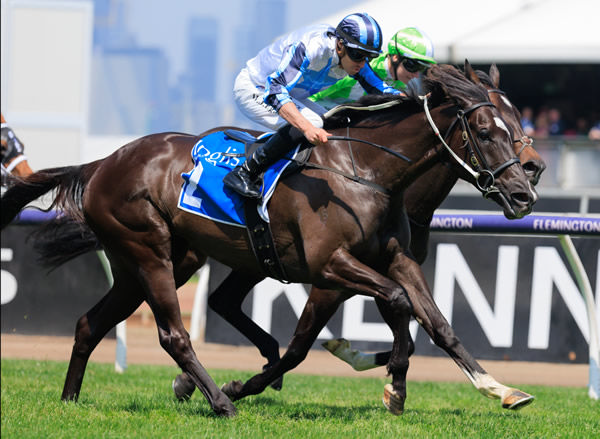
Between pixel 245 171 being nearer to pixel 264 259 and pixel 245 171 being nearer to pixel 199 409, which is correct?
pixel 264 259

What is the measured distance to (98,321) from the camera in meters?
5.51

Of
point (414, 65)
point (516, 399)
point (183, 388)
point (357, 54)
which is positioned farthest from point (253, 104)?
point (516, 399)

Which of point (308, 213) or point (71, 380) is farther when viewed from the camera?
point (71, 380)

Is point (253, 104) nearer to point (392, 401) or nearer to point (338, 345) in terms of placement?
point (338, 345)

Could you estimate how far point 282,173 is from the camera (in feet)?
16.0

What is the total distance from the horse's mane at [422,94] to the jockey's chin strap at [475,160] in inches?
3.5

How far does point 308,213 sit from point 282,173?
29cm

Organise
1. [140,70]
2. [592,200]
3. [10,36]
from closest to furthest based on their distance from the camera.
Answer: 1. [592,200]
2. [10,36]
3. [140,70]

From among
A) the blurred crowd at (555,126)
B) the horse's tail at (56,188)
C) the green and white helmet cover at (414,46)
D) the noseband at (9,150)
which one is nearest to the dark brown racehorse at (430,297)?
the green and white helmet cover at (414,46)

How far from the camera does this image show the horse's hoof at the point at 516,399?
4504mm

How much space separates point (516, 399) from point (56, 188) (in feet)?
10.2

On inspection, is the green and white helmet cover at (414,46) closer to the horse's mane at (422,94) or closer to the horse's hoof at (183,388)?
the horse's mane at (422,94)

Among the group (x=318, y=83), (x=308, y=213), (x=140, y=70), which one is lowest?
(x=140, y=70)

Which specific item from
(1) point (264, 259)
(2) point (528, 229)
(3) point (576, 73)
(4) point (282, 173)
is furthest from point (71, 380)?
(3) point (576, 73)
